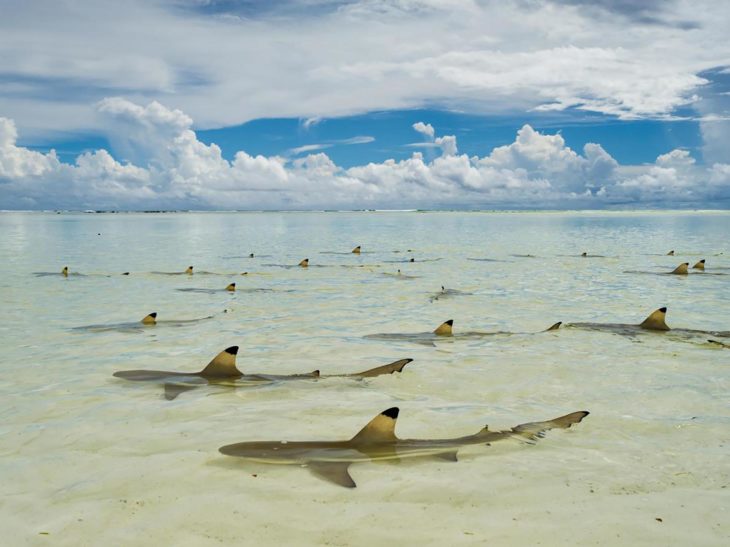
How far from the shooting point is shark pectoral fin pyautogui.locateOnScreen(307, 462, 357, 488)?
5.52 metres

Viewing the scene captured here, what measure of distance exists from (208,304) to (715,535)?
51.4 feet

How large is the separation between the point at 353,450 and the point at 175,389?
3.78 metres

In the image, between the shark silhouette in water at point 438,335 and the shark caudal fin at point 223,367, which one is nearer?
the shark caudal fin at point 223,367

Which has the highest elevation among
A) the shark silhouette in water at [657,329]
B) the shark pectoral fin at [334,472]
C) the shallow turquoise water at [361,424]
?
the shark silhouette in water at [657,329]

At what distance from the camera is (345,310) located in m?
17.2

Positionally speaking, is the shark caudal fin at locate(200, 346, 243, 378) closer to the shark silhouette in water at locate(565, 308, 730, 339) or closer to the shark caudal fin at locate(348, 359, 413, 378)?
the shark caudal fin at locate(348, 359, 413, 378)

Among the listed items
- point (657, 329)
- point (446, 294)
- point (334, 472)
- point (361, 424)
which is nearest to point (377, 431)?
point (334, 472)

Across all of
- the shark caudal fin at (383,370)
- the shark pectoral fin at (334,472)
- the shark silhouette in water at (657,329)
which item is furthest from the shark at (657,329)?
the shark pectoral fin at (334,472)

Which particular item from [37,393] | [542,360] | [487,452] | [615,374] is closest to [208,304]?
[37,393]

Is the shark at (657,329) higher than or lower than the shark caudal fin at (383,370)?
higher

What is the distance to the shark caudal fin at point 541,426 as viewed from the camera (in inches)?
274

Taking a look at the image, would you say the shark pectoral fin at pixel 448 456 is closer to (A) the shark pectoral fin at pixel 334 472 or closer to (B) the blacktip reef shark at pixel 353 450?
(B) the blacktip reef shark at pixel 353 450

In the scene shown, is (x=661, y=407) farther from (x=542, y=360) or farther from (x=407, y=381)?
(x=407, y=381)

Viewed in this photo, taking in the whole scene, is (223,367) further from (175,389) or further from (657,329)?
(657,329)
